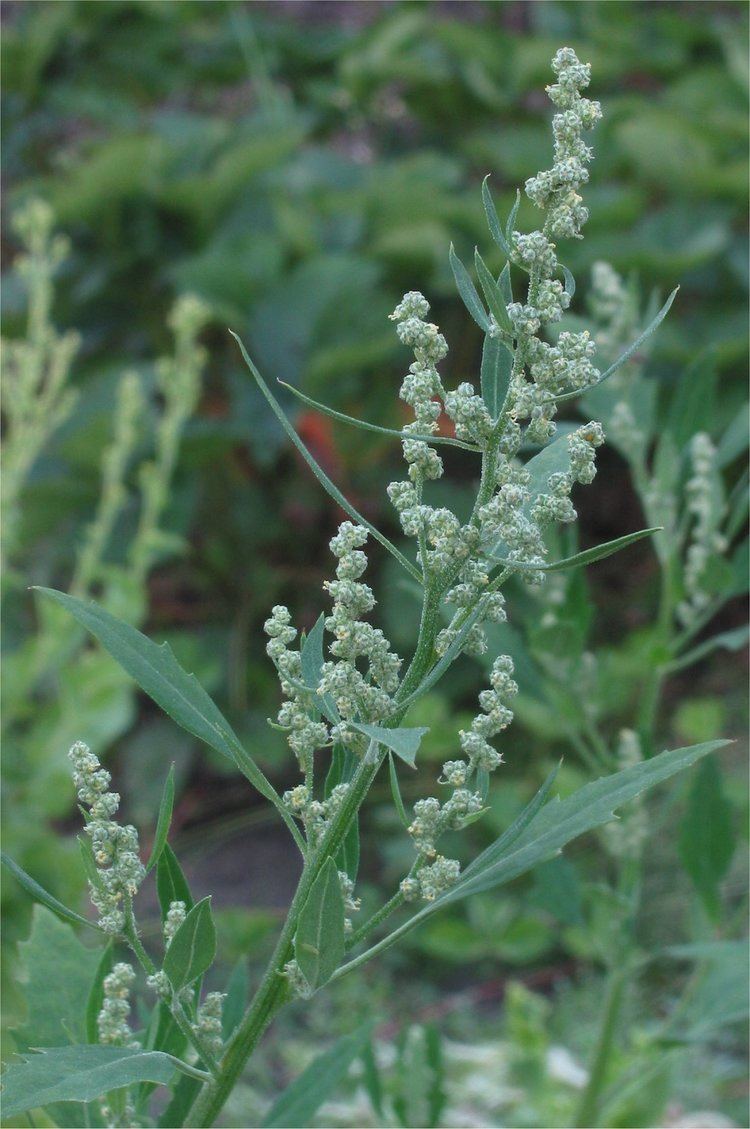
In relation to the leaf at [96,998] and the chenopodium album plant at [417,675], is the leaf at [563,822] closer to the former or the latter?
the chenopodium album plant at [417,675]

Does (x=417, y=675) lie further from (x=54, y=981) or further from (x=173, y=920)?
(x=54, y=981)

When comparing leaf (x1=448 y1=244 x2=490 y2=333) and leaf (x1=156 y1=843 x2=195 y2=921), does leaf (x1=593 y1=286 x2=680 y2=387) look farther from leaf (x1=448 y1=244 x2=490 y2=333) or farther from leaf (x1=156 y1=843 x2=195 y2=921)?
leaf (x1=156 y1=843 x2=195 y2=921)

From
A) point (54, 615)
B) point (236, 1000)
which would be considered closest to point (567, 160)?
point (236, 1000)

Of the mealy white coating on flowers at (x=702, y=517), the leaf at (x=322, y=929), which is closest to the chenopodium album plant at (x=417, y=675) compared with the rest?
the leaf at (x=322, y=929)

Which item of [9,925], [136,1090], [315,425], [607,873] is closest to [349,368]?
[315,425]

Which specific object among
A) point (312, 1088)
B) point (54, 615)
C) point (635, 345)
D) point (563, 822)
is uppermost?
point (54, 615)

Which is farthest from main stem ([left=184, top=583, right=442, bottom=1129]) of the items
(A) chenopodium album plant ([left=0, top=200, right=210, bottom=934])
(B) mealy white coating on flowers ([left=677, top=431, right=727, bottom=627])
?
(A) chenopodium album plant ([left=0, top=200, right=210, bottom=934])
